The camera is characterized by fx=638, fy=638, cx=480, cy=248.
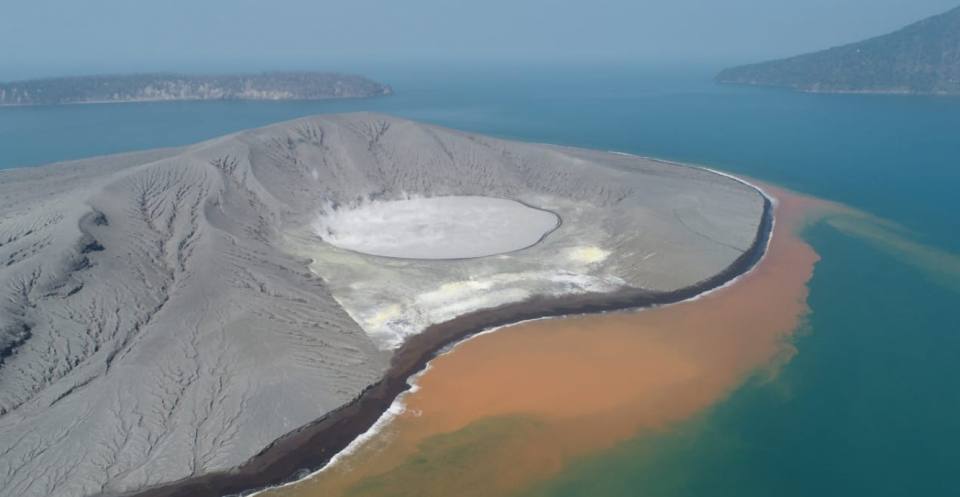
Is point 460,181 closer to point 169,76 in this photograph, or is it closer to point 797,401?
point 797,401

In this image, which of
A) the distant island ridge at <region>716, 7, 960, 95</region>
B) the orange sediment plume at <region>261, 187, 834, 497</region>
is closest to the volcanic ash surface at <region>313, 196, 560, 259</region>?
the orange sediment plume at <region>261, 187, 834, 497</region>

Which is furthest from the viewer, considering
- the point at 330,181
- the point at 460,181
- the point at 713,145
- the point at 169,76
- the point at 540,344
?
the point at 169,76

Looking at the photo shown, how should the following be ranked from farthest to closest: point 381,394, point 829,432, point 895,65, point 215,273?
1. point 895,65
2. point 215,273
3. point 381,394
4. point 829,432

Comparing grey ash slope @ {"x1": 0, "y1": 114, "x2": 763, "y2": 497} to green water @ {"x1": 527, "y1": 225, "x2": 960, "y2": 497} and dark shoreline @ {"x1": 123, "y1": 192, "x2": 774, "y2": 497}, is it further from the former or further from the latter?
green water @ {"x1": 527, "y1": 225, "x2": 960, "y2": 497}

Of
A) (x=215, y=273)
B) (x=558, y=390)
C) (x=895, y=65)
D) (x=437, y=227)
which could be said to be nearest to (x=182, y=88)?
(x=437, y=227)

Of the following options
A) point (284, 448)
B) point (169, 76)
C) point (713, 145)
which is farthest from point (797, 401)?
point (169, 76)

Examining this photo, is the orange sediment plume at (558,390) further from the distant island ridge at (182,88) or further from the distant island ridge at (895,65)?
the distant island ridge at (895,65)

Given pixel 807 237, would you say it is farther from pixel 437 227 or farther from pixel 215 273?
pixel 215 273
